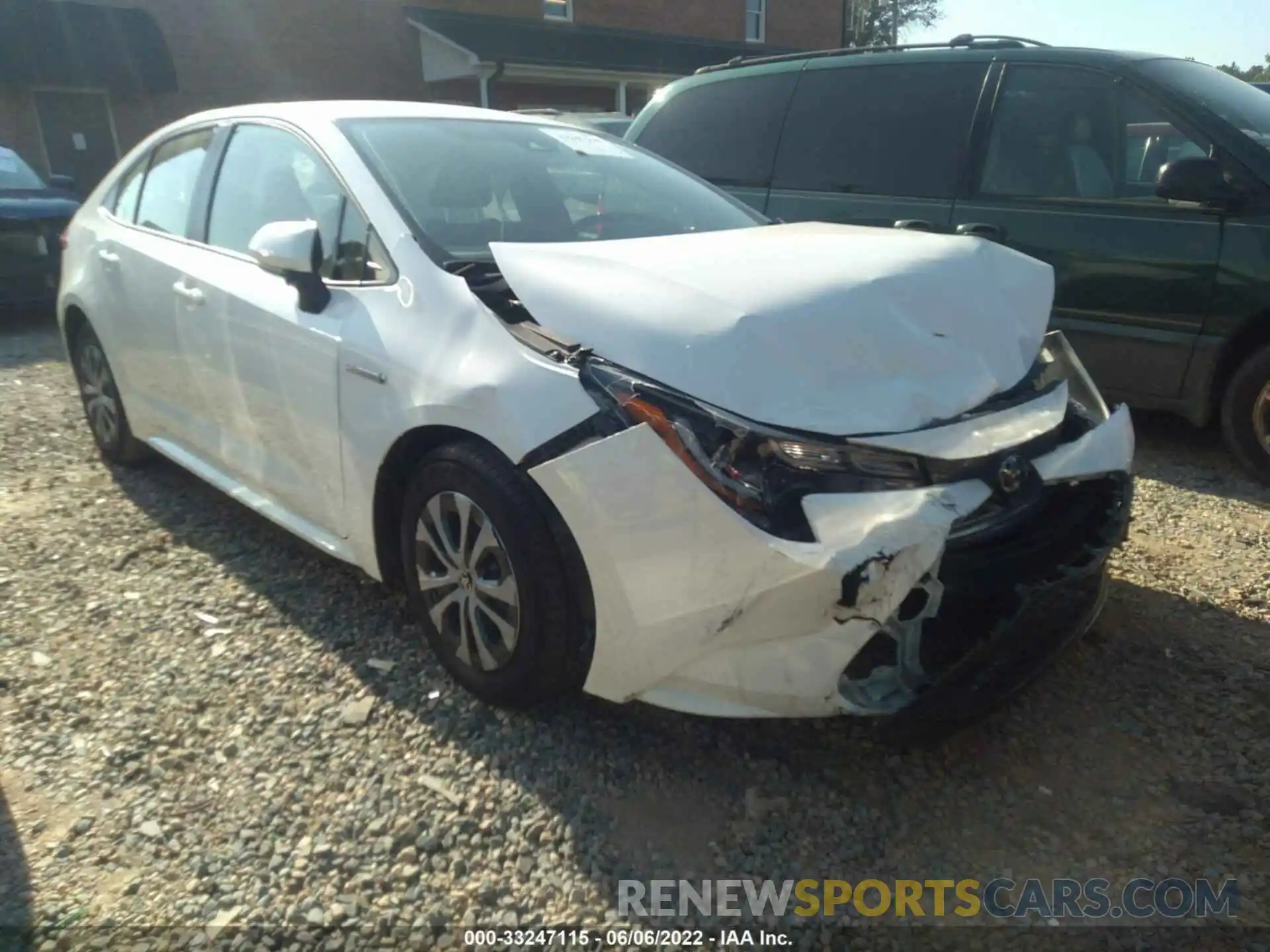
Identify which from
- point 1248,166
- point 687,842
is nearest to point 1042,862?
point 687,842

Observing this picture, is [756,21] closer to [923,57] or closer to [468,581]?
[923,57]

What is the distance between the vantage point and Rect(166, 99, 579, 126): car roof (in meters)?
3.38

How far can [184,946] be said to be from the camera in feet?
6.84

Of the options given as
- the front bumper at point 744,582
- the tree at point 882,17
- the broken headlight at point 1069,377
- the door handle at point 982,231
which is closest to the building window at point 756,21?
the tree at point 882,17

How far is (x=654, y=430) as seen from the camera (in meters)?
2.17

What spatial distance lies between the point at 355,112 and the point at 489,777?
7.56ft

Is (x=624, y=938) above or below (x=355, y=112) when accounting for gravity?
below

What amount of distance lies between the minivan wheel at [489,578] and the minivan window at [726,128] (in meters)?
3.79

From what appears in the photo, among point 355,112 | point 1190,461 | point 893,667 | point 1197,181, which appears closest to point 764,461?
point 893,667

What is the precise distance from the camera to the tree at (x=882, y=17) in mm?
42291

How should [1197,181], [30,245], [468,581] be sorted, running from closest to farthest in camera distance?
[468,581] → [1197,181] → [30,245]

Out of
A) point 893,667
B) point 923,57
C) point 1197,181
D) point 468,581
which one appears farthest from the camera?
point 923,57

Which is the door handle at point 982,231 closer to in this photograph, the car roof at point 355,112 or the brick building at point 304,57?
the car roof at point 355,112

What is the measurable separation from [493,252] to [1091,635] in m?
2.22
